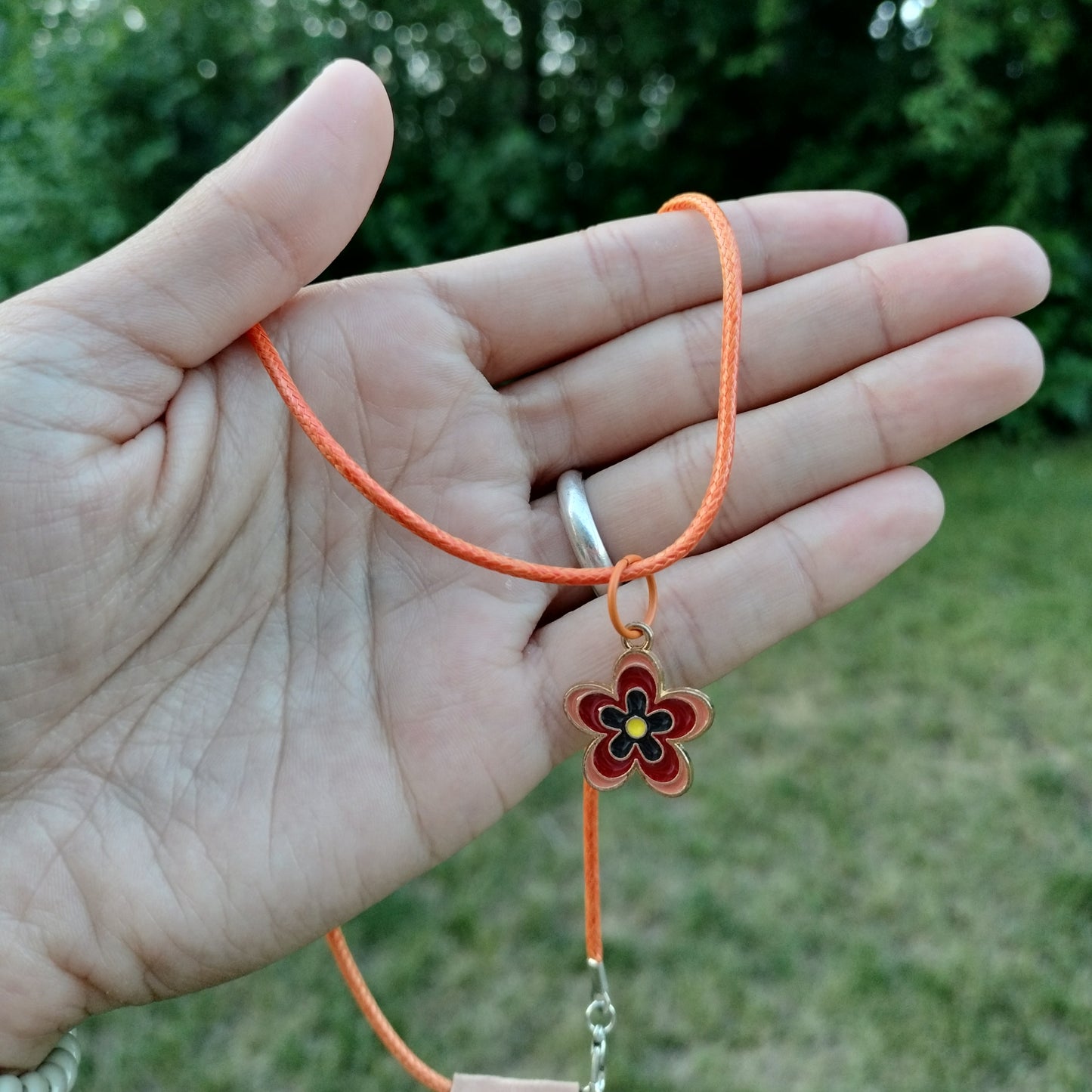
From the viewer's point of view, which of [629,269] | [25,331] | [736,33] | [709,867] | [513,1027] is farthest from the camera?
[736,33]

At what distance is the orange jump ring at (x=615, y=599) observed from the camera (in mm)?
1816

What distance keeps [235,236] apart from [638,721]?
1112 mm

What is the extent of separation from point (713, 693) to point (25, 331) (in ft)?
8.67

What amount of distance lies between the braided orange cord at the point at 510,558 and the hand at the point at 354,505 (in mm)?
138

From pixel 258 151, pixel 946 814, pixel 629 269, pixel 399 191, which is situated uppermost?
pixel 258 151

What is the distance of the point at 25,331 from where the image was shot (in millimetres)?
1783

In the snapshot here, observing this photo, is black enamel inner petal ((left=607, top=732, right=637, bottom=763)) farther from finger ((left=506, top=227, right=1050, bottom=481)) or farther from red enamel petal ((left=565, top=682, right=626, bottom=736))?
finger ((left=506, top=227, right=1050, bottom=481))

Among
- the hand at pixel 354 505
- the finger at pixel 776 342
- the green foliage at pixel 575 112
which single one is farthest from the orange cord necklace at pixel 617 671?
the green foliage at pixel 575 112

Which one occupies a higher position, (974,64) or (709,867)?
(974,64)

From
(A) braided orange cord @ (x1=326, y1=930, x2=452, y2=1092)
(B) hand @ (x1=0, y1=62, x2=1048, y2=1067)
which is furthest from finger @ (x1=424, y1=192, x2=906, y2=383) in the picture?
(A) braided orange cord @ (x1=326, y1=930, x2=452, y2=1092)

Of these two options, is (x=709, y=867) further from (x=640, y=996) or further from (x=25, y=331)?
(x=25, y=331)

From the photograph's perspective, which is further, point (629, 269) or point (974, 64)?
point (974, 64)

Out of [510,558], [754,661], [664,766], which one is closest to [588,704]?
[664,766]

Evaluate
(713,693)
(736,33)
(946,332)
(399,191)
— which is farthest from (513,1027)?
(736,33)
